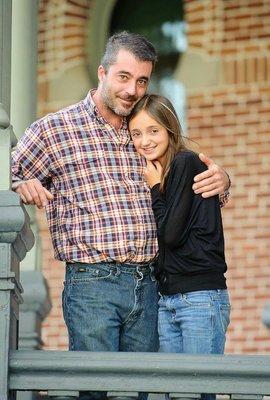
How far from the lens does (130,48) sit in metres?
5.22

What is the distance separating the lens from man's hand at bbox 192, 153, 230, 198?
507 centimetres

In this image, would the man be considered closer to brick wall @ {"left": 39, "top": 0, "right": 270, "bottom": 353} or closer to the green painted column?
the green painted column

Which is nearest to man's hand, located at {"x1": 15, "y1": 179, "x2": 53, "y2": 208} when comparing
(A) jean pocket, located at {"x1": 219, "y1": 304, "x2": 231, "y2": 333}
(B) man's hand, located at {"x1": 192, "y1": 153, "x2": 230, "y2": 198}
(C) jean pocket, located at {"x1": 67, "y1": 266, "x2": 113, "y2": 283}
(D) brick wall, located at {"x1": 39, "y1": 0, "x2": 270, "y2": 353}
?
(C) jean pocket, located at {"x1": 67, "y1": 266, "x2": 113, "y2": 283}

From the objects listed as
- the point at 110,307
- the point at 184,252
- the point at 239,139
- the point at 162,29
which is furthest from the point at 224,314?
the point at 162,29

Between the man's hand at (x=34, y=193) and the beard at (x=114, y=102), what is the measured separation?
511 millimetres

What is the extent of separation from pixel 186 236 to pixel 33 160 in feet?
2.37

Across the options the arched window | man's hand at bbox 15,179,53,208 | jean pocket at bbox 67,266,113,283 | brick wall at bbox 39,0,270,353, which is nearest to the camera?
man's hand at bbox 15,179,53,208

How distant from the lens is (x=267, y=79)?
33.4 feet

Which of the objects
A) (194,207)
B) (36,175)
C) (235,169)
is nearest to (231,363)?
(194,207)

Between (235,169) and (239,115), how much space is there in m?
0.43

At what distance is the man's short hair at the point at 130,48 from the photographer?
17.1 feet

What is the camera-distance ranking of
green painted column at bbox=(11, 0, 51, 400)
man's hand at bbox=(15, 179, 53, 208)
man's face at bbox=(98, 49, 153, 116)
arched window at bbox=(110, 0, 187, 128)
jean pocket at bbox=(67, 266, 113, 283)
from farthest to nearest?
arched window at bbox=(110, 0, 187, 128)
green painted column at bbox=(11, 0, 51, 400)
man's face at bbox=(98, 49, 153, 116)
jean pocket at bbox=(67, 266, 113, 283)
man's hand at bbox=(15, 179, 53, 208)

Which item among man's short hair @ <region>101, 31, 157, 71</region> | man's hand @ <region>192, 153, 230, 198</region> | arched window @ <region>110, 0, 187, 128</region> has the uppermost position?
arched window @ <region>110, 0, 187, 128</region>

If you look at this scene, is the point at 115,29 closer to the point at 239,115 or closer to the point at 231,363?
the point at 239,115
